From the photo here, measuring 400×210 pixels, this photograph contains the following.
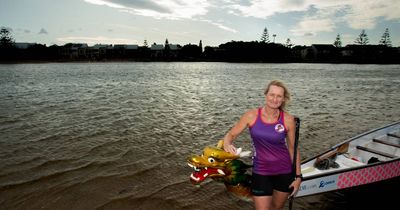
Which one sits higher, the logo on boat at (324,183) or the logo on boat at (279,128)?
the logo on boat at (279,128)

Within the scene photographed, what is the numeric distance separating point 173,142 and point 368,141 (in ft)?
25.5

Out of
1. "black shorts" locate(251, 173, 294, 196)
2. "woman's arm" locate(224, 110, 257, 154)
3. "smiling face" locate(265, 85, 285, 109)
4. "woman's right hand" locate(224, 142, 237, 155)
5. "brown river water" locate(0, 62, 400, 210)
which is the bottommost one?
"brown river water" locate(0, 62, 400, 210)

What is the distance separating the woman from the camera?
12.0 ft

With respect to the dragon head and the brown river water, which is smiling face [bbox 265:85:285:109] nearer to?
the dragon head

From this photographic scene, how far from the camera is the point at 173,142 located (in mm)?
12250

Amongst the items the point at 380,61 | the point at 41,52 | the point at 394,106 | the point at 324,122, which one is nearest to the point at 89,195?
the point at 324,122

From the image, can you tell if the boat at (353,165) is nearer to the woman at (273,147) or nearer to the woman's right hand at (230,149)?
the woman at (273,147)

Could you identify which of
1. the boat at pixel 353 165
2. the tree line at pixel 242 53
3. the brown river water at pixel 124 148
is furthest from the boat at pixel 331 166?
the tree line at pixel 242 53


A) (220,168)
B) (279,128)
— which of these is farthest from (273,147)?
(220,168)

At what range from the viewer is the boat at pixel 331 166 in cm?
397

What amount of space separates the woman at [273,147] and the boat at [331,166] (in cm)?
28

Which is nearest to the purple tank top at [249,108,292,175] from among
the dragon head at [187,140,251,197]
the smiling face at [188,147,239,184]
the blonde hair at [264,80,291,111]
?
the blonde hair at [264,80,291,111]

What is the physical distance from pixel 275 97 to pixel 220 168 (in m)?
1.33

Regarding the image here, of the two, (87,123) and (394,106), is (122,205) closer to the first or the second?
(87,123)
